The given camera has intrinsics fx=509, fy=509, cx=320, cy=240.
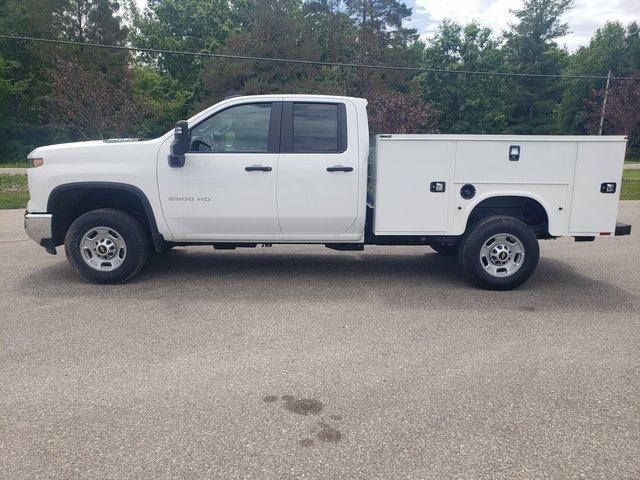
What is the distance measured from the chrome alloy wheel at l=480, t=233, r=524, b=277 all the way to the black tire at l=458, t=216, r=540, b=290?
12 millimetres

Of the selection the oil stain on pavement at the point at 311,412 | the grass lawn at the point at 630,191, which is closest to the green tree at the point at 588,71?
the grass lawn at the point at 630,191

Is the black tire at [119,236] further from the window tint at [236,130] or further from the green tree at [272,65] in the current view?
the green tree at [272,65]

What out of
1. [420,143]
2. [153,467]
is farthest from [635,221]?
[153,467]

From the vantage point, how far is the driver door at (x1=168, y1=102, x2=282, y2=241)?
222 inches

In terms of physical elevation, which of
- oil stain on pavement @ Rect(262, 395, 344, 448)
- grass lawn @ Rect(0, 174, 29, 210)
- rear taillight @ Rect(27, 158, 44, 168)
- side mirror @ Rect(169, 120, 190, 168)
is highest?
side mirror @ Rect(169, 120, 190, 168)

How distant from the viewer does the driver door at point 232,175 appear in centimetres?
565

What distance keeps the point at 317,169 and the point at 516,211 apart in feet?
8.08

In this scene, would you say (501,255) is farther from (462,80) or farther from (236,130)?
(462,80)

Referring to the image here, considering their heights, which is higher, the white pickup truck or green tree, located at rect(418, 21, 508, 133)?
green tree, located at rect(418, 21, 508, 133)

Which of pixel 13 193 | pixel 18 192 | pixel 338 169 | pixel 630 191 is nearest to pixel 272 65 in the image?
pixel 18 192

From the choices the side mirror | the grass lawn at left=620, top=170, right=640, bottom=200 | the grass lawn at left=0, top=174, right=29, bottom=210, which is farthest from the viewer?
the grass lawn at left=620, top=170, right=640, bottom=200

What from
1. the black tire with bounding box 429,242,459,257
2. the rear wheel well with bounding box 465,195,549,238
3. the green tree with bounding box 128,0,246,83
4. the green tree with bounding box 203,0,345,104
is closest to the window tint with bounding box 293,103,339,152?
the rear wheel well with bounding box 465,195,549,238

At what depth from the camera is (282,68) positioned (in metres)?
31.5

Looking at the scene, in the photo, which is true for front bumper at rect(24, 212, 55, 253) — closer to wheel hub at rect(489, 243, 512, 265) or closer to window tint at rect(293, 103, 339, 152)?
window tint at rect(293, 103, 339, 152)
